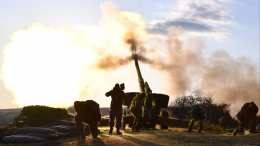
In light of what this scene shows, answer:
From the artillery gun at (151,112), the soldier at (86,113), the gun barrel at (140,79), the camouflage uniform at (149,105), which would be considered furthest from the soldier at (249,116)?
the gun barrel at (140,79)

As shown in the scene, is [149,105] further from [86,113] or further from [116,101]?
[86,113]

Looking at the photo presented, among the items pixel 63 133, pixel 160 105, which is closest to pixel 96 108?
pixel 63 133

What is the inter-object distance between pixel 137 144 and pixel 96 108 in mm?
2517

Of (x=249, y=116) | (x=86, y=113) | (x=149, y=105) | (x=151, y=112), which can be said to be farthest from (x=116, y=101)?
(x=249, y=116)

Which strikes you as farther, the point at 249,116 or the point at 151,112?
the point at 151,112

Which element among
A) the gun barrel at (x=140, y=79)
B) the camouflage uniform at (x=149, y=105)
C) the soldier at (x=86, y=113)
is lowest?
the soldier at (x=86, y=113)

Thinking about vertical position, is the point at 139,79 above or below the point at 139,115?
above

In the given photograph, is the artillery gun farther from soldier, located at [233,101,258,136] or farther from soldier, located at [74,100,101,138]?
soldier, located at [74,100,101,138]

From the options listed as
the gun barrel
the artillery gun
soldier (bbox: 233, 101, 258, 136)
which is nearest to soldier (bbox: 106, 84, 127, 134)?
the artillery gun

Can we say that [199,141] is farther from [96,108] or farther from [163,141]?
[96,108]

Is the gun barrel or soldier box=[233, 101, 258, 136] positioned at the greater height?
the gun barrel

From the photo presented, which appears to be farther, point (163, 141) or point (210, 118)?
point (210, 118)

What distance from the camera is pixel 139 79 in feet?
78.1

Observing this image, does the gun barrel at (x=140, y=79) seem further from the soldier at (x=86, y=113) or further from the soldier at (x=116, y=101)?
the soldier at (x=86, y=113)
